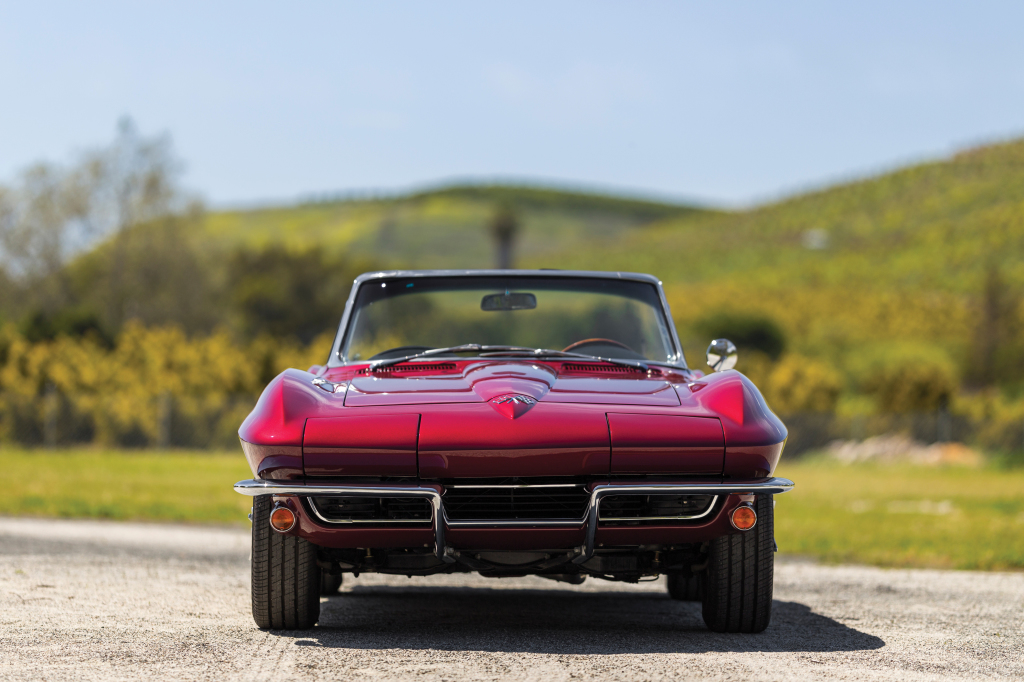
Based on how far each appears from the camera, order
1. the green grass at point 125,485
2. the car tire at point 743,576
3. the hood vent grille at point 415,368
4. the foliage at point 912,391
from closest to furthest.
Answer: the car tire at point 743,576 → the hood vent grille at point 415,368 → the green grass at point 125,485 → the foliage at point 912,391

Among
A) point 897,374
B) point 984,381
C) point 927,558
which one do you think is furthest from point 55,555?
point 984,381

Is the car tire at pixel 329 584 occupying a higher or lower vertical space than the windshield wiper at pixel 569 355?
lower

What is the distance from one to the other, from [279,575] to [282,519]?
341 mm

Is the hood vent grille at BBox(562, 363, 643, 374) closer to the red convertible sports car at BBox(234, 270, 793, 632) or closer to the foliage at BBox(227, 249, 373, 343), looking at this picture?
the red convertible sports car at BBox(234, 270, 793, 632)

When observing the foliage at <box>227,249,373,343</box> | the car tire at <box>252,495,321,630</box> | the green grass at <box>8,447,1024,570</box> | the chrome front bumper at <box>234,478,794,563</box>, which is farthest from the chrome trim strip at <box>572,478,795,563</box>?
the foliage at <box>227,249,373,343</box>

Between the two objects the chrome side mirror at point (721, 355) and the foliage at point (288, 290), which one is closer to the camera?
the chrome side mirror at point (721, 355)

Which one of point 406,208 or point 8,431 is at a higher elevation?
point 406,208

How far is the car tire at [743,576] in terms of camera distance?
4.78m

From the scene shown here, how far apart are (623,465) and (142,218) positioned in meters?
43.0

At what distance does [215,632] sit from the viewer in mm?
4824

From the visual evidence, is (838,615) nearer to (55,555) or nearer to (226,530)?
(55,555)

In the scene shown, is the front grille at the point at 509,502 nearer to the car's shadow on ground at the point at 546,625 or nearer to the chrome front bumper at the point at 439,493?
the chrome front bumper at the point at 439,493

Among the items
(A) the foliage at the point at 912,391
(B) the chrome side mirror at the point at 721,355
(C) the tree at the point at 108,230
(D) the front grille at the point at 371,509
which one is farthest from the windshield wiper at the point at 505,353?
(C) the tree at the point at 108,230

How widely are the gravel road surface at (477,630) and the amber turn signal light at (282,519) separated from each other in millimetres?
459
